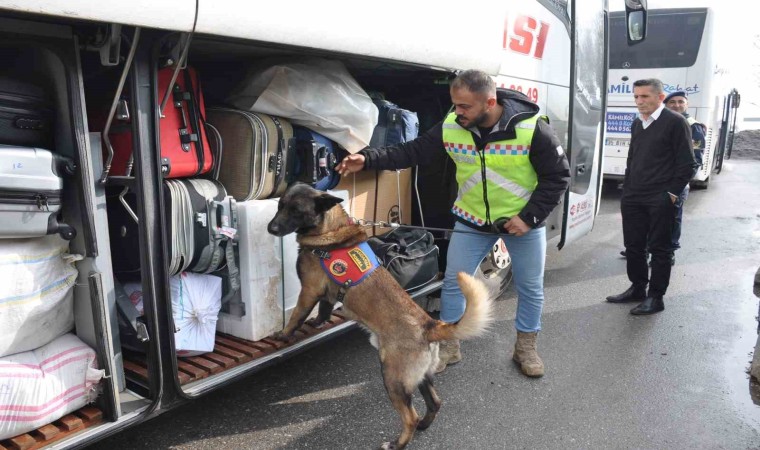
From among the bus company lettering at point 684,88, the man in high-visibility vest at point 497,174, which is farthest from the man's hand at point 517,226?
the bus company lettering at point 684,88

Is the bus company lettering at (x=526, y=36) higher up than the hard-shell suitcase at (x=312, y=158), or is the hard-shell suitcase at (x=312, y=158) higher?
the bus company lettering at (x=526, y=36)

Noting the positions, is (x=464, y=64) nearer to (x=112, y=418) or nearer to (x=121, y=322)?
(x=121, y=322)

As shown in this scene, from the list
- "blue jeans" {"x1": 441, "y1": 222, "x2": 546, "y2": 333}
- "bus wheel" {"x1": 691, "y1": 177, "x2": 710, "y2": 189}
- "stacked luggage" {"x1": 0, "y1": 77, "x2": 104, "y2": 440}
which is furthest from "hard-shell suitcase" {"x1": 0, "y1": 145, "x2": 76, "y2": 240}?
"bus wheel" {"x1": 691, "y1": 177, "x2": 710, "y2": 189}

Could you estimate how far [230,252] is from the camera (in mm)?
2896

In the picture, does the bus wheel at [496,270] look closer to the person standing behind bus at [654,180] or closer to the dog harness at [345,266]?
the person standing behind bus at [654,180]

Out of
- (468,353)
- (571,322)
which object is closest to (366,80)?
(468,353)

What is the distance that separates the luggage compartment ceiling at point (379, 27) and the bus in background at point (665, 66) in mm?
7416

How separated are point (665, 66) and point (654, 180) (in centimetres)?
694

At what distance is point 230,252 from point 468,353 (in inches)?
72.8

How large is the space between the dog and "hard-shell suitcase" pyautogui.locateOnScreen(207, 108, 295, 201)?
10.5 inches

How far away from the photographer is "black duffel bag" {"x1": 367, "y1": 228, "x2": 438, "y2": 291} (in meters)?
3.68

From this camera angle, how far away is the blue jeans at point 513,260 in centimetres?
344

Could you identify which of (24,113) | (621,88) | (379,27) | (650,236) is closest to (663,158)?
(650,236)

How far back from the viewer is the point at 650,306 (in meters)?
4.71
